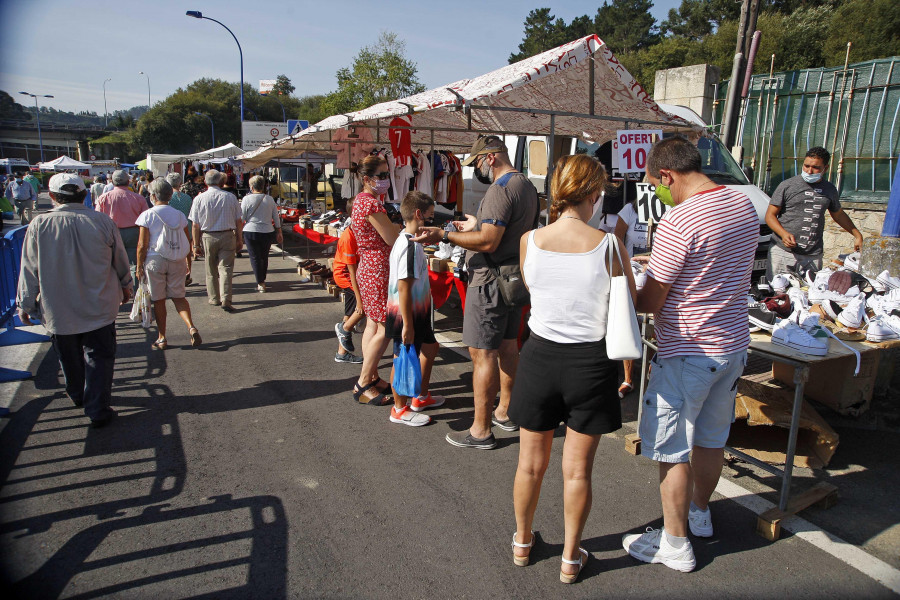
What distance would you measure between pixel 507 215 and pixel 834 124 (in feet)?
35.8

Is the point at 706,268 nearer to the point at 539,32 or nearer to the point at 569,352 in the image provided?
the point at 569,352

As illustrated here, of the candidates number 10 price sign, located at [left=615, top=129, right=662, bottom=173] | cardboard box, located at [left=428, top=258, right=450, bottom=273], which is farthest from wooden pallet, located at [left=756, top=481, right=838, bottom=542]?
cardboard box, located at [left=428, top=258, right=450, bottom=273]

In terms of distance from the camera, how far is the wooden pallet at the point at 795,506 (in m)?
3.00

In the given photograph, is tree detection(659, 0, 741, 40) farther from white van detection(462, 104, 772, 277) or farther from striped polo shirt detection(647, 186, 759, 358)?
striped polo shirt detection(647, 186, 759, 358)

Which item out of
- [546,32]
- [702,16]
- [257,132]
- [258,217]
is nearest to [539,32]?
[546,32]

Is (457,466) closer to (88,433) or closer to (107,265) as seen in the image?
(88,433)

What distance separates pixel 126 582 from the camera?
267 cm

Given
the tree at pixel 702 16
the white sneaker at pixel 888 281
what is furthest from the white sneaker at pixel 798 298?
the tree at pixel 702 16

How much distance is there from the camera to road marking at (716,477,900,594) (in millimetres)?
2725

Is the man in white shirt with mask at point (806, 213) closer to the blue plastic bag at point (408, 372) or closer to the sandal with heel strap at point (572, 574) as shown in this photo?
the blue plastic bag at point (408, 372)

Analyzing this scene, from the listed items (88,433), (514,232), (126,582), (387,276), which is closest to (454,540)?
(126,582)

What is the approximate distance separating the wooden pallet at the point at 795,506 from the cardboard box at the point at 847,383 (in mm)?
1216

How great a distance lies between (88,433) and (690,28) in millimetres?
47607

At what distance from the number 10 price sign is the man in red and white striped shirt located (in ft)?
9.15
